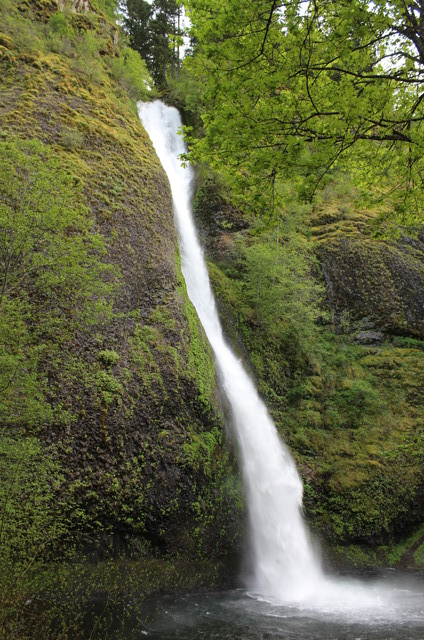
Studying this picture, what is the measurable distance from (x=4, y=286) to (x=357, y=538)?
1104 cm

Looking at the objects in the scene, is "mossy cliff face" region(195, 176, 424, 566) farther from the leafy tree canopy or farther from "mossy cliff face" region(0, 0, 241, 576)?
the leafy tree canopy

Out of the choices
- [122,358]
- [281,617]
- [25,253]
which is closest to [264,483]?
[281,617]

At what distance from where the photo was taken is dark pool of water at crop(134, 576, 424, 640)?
6402 mm

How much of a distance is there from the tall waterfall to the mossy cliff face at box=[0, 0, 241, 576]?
974mm

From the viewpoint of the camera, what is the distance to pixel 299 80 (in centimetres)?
446

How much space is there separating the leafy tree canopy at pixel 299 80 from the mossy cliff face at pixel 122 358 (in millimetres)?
3488

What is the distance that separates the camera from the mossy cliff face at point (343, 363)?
11.8 metres

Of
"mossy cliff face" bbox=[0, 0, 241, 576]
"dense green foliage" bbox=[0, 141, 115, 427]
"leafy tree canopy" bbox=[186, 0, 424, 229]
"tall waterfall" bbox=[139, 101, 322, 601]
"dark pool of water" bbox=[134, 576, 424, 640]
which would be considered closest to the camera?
"leafy tree canopy" bbox=[186, 0, 424, 229]

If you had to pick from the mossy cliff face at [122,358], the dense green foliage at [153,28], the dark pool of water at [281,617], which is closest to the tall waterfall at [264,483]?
the dark pool of water at [281,617]

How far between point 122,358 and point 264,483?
4.75 meters

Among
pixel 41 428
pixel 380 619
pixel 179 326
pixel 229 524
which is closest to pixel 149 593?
pixel 229 524

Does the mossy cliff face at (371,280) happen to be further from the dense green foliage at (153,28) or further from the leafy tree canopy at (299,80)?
the dense green foliage at (153,28)

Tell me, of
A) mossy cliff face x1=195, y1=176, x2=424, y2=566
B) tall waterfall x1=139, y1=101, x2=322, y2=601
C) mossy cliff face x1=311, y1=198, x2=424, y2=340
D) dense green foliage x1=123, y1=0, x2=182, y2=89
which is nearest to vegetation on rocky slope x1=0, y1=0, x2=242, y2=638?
tall waterfall x1=139, y1=101, x2=322, y2=601

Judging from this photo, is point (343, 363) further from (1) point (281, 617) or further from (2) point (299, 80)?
(2) point (299, 80)
